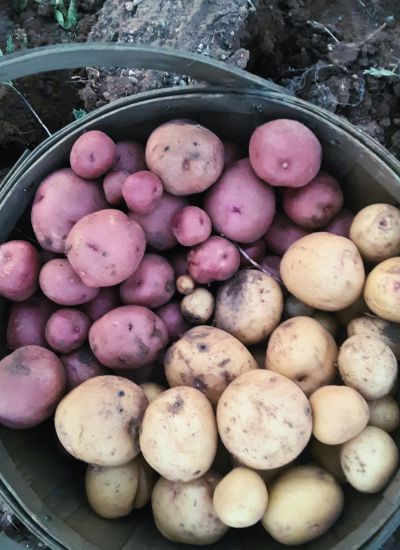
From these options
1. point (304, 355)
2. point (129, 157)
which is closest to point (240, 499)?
point (304, 355)

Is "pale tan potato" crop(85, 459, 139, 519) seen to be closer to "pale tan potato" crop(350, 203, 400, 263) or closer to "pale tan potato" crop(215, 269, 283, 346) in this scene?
"pale tan potato" crop(215, 269, 283, 346)

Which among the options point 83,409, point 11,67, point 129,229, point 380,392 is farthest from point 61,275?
point 380,392

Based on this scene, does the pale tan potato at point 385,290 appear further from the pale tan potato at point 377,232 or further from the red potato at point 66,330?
the red potato at point 66,330

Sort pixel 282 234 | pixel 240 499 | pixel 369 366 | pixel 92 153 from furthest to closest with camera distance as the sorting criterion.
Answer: pixel 282 234 < pixel 92 153 < pixel 369 366 < pixel 240 499

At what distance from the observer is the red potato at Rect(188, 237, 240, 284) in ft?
6.18

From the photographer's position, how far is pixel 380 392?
5.41ft

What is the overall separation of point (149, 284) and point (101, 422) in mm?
466

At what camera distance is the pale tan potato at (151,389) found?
6.03ft

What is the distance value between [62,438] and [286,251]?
0.92 metres

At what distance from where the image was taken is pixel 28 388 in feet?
5.66

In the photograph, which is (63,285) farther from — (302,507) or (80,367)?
(302,507)

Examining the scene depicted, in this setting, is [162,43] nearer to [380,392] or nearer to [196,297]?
[196,297]

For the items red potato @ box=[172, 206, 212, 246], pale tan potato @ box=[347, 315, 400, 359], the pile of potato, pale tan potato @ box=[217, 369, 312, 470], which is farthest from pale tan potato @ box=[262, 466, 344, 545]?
red potato @ box=[172, 206, 212, 246]

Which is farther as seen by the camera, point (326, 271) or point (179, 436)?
point (326, 271)
